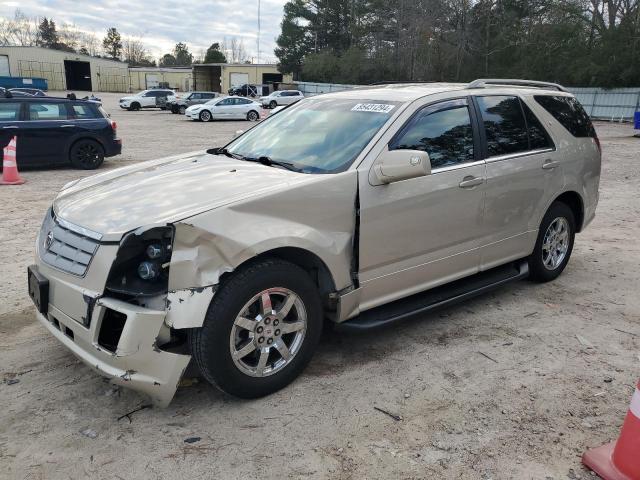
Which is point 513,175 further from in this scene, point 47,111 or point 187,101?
point 187,101

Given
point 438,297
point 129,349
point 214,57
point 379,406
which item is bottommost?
point 379,406

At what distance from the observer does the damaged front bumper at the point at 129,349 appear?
2.73 meters

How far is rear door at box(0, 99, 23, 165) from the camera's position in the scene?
1123cm

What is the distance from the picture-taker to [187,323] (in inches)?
110

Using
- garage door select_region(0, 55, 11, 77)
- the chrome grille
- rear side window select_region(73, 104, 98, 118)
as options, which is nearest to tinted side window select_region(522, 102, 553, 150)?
the chrome grille

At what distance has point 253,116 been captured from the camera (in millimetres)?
32000

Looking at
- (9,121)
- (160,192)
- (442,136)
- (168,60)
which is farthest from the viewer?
(168,60)

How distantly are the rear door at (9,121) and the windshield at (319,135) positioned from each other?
9.01 m

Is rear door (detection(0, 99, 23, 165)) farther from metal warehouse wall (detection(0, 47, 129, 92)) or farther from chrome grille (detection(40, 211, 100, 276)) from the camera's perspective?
metal warehouse wall (detection(0, 47, 129, 92))

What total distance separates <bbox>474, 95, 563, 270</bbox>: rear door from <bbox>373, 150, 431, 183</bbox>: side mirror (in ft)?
3.40

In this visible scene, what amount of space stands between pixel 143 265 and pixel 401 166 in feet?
5.55

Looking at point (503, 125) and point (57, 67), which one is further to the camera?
point (57, 67)

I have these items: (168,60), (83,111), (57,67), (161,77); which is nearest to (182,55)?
(168,60)

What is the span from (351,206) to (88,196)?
1.70 m
